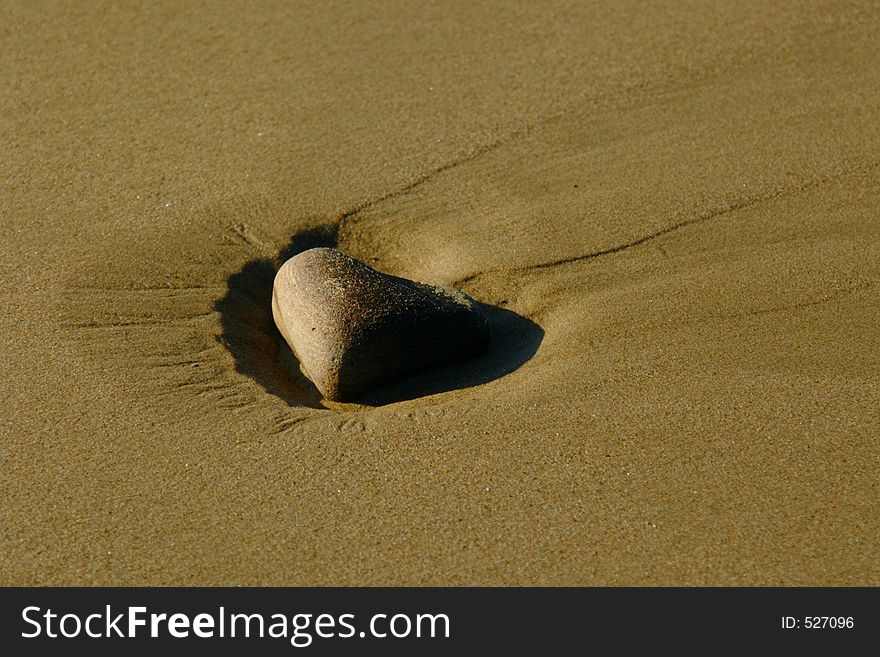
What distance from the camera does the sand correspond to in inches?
101

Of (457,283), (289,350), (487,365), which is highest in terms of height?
(457,283)

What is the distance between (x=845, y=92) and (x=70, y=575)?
10.7 ft

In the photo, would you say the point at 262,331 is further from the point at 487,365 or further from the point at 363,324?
the point at 487,365

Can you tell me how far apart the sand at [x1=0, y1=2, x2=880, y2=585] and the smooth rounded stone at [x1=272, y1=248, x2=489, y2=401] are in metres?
0.08

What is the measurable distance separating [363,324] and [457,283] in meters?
0.50

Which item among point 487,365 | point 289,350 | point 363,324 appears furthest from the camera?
point 289,350

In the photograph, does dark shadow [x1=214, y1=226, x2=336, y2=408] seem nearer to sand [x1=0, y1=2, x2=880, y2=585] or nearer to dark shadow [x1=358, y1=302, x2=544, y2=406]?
sand [x1=0, y1=2, x2=880, y2=585]

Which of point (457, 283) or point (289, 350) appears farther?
point (457, 283)

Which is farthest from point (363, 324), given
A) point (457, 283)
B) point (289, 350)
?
point (457, 283)

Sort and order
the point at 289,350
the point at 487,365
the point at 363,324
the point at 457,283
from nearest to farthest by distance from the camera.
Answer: the point at 363,324, the point at 487,365, the point at 289,350, the point at 457,283

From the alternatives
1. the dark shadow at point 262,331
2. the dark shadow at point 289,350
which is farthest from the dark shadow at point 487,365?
the dark shadow at point 262,331

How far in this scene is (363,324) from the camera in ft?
9.88

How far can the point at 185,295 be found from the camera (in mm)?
3295
